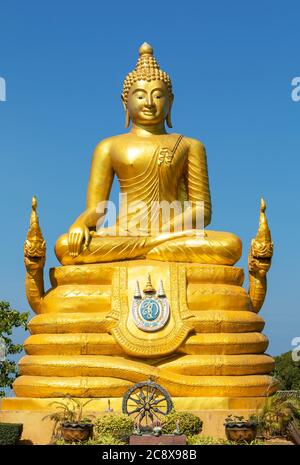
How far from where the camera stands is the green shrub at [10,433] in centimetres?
1313

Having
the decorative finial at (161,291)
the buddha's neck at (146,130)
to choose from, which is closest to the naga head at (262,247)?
the decorative finial at (161,291)

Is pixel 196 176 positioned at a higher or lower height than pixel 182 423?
higher

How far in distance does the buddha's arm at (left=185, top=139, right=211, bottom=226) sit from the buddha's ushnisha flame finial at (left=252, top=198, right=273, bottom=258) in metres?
1.54

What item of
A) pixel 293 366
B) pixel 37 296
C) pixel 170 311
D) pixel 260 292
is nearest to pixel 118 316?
pixel 170 311

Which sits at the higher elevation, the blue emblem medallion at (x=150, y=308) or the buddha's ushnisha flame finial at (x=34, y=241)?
the buddha's ushnisha flame finial at (x=34, y=241)

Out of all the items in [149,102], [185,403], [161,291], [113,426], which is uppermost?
[149,102]

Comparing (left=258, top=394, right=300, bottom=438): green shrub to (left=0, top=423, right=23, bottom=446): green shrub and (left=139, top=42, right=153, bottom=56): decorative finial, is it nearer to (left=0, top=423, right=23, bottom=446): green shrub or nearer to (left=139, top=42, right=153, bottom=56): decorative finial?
(left=0, top=423, right=23, bottom=446): green shrub

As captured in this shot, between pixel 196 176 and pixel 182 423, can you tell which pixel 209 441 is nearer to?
pixel 182 423

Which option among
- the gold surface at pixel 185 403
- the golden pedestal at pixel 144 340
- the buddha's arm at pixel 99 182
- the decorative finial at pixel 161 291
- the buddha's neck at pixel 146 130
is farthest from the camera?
the buddha's neck at pixel 146 130

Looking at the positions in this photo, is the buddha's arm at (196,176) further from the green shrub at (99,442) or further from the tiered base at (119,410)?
the green shrub at (99,442)

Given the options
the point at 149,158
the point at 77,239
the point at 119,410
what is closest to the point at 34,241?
the point at 77,239

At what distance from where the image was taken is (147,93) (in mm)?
17250

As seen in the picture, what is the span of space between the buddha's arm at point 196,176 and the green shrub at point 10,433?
5867 millimetres

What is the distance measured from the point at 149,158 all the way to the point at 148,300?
3.15 metres
